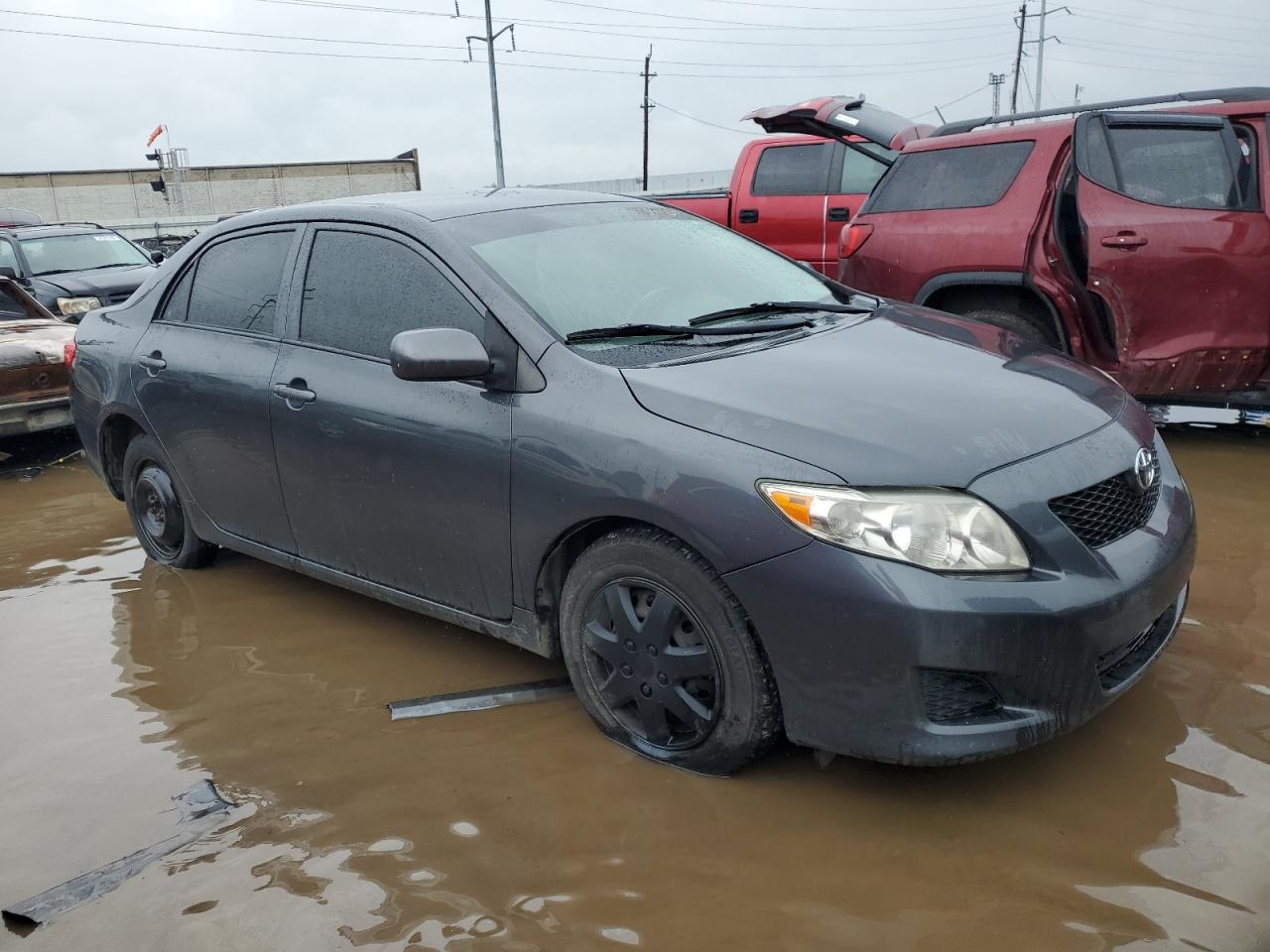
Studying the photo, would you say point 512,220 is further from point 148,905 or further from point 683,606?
point 148,905

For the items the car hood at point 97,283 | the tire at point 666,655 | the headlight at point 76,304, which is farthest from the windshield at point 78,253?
the tire at point 666,655

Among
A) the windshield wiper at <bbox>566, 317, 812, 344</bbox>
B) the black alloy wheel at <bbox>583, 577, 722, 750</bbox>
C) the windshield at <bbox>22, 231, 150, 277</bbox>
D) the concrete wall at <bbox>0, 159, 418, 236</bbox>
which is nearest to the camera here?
the black alloy wheel at <bbox>583, 577, 722, 750</bbox>

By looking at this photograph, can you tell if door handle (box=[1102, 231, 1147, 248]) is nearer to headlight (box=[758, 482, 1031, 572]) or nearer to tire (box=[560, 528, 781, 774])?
headlight (box=[758, 482, 1031, 572])

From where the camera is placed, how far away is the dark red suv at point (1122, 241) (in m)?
5.63

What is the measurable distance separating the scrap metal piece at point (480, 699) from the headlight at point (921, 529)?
1369 millimetres

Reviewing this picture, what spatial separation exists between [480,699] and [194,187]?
2051 inches

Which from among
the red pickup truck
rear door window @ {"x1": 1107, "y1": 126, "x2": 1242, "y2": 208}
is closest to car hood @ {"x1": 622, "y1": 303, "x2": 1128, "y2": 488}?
rear door window @ {"x1": 1107, "y1": 126, "x2": 1242, "y2": 208}

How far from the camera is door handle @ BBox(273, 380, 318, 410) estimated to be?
3885mm

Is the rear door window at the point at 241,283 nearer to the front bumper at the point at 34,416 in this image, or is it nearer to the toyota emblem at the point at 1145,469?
the toyota emblem at the point at 1145,469

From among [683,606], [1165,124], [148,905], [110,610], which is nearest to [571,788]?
[683,606]

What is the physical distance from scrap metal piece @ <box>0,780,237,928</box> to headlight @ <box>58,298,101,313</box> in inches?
389

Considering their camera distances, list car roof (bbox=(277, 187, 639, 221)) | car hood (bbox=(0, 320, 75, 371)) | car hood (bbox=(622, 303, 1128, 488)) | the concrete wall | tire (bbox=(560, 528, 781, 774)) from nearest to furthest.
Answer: car hood (bbox=(622, 303, 1128, 488))
tire (bbox=(560, 528, 781, 774))
car roof (bbox=(277, 187, 639, 221))
car hood (bbox=(0, 320, 75, 371))
the concrete wall

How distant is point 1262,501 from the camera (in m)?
5.31

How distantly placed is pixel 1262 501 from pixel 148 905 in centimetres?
500
